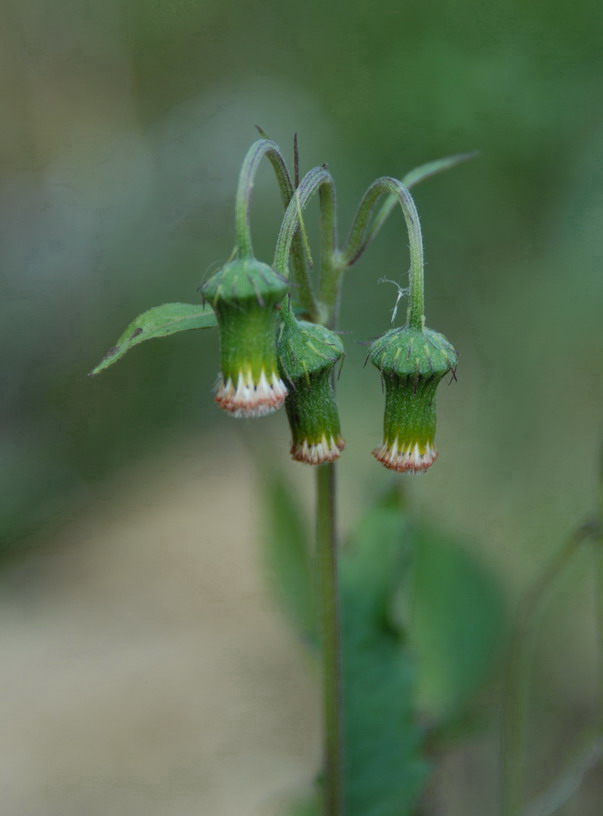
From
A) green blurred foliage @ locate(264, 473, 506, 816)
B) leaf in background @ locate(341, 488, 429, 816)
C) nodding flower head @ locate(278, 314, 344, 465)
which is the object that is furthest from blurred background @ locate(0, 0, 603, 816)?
nodding flower head @ locate(278, 314, 344, 465)

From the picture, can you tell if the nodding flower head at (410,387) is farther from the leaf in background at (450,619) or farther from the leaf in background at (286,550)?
the leaf in background at (450,619)

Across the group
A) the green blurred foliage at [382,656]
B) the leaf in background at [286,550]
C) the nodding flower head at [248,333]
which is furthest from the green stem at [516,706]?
the nodding flower head at [248,333]

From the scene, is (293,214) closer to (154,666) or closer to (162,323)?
(162,323)

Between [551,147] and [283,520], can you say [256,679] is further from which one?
[551,147]

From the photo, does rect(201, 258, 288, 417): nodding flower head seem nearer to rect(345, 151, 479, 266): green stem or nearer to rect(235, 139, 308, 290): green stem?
rect(235, 139, 308, 290): green stem

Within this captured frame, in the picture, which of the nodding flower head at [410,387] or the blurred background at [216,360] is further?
the blurred background at [216,360]

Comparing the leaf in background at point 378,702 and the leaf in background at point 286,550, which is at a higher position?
the leaf in background at point 286,550
